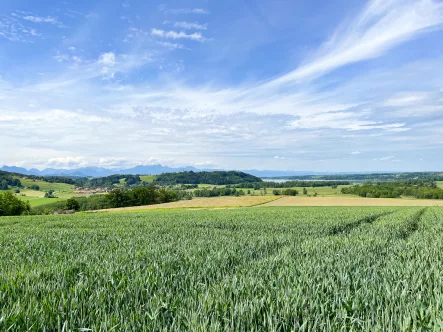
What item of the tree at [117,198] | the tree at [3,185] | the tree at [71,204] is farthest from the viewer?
the tree at [3,185]

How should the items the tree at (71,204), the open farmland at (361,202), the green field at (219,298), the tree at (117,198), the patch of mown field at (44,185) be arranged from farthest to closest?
the patch of mown field at (44,185) < the tree at (117,198) < the tree at (71,204) < the open farmland at (361,202) < the green field at (219,298)

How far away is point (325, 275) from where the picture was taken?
4.98 m

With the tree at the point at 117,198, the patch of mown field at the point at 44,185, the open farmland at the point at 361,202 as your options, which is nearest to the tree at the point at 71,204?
the tree at the point at 117,198

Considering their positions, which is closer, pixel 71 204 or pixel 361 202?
pixel 361 202

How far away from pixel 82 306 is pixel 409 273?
5296 millimetres

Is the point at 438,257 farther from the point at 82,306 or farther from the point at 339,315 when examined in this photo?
the point at 82,306

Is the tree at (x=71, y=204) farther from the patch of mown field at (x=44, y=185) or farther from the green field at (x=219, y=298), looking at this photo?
the green field at (x=219, y=298)

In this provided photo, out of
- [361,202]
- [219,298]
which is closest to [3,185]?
[361,202]

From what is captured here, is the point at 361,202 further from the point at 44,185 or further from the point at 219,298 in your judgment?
the point at 44,185

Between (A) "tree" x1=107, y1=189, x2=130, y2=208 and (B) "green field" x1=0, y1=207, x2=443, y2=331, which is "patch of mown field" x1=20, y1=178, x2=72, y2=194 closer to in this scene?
(A) "tree" x1=107, y1=189, x2=130, y2=208

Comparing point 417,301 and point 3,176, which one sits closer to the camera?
point 417,301

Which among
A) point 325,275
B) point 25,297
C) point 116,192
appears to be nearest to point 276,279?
point 325,275

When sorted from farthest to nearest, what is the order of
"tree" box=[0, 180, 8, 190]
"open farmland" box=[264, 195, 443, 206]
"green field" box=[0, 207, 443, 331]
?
"tree" box=[0, 180, 8, 190] → "open farmland" box=[264, 195, 443, 206] → "green field" box=[0, 207, 443, 331]

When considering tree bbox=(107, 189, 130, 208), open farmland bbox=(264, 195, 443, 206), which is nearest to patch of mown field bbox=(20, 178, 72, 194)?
tree bbox=(107, 189, 130, 208)
